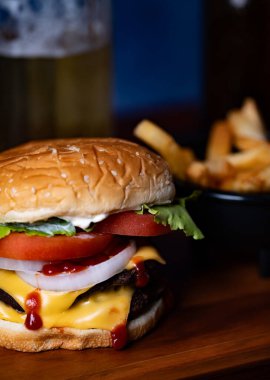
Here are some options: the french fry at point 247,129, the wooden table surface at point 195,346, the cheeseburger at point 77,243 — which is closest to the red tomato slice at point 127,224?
the cheeseburger at point 77,243

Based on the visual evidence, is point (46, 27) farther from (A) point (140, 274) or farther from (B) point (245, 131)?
(A) point (140, 274)

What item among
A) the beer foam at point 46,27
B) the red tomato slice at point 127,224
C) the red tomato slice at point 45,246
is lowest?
the red tomato slice at point 45,246

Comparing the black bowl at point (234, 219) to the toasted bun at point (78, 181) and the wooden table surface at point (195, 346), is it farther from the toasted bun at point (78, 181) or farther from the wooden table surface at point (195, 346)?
the toasted bun at point (78, 181)

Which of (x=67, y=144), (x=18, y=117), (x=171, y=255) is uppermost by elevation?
(x=67, y=144)

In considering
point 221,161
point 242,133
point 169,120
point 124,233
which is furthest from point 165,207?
point 169,120

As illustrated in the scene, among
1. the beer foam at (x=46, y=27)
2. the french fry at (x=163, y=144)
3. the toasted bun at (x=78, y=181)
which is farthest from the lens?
the beer foam at (x=46, y=27)

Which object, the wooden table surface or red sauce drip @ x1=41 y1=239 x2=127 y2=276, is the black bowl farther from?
red sauce drip @ x1=41 y1=239 x2=127 y2=276

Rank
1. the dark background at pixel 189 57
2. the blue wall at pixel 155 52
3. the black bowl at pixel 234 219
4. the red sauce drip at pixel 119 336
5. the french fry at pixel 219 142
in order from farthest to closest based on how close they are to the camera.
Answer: the blue wall at pixel 155 52
the dark background at pixel 189 57
the french fry at pixel 219 142
the black bowl at pixel 234 219
the red sauce drip at pixel 119 336

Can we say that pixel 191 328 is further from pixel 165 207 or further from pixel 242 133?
pixel 242 133
